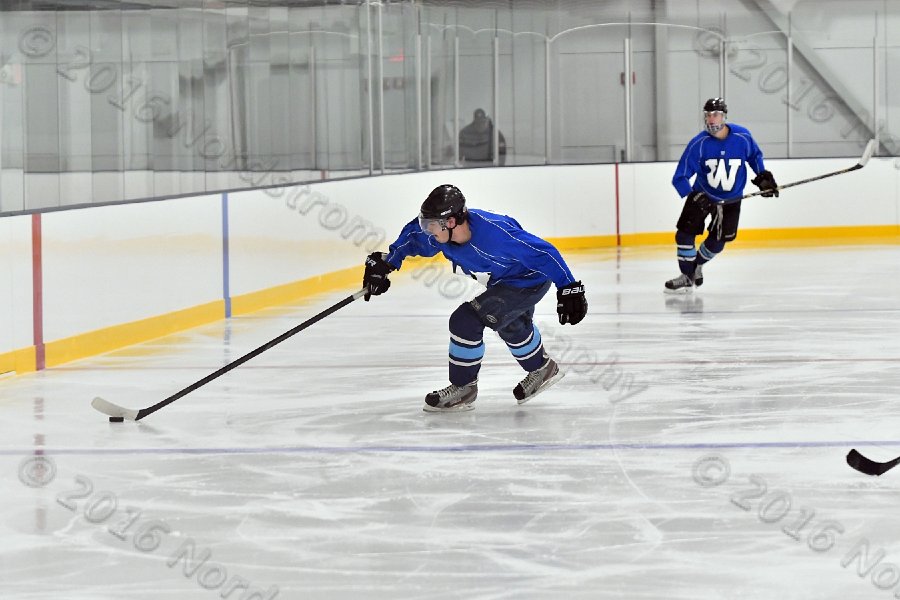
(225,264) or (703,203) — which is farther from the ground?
(703,203)

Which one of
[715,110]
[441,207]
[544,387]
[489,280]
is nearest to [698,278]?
[715,110]

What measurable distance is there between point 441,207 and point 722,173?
15.5 feet

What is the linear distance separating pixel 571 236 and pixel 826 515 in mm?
9129

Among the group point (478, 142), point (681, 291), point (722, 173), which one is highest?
point (478, 142)

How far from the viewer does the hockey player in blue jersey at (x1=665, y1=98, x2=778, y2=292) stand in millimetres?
8867

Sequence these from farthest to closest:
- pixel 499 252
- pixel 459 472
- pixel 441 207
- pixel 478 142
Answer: pixel 478 142
pixel 499 252
pixel 441 207
pixel 459 472

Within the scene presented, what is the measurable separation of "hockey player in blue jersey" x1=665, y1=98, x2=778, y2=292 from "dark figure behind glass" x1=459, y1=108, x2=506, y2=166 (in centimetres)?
385

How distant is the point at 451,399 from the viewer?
4.96 meters

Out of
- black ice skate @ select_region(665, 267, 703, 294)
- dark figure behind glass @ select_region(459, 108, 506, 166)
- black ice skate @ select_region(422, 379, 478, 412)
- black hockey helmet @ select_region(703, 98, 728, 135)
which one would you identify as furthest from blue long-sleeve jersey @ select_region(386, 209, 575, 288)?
dark figure behind glass @ select_region(459, 108, 506, 166)

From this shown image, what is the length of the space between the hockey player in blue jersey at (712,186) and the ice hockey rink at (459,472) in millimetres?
1762

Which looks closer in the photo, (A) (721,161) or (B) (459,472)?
(B) (459,472)

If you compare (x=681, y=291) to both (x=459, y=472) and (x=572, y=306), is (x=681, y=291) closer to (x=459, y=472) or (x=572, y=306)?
(x=572, y=306)

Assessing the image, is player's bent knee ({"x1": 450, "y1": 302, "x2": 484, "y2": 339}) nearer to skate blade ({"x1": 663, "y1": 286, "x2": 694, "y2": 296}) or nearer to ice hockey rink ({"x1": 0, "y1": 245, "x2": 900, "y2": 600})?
ice hockey rink ({"x1": 0, "y1": 245, "x2": 900, "y2": 600})

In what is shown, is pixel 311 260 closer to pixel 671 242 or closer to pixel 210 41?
pixel 210 41
